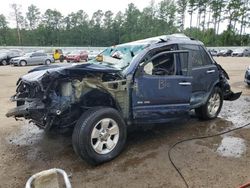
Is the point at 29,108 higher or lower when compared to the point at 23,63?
higher

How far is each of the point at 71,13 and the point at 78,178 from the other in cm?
8990

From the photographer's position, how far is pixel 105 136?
4121 millimetres

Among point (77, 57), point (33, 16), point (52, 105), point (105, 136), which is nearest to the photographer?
point (52, 105)

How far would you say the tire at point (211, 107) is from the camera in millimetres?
6191

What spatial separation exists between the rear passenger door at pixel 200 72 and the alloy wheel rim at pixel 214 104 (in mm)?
314

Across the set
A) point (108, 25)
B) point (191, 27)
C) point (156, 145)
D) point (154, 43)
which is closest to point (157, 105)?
point (156, 145)

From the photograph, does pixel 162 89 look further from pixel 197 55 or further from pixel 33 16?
pixel 33 16

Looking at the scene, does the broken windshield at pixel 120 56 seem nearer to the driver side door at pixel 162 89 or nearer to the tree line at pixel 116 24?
the driver side door at pixel 162 89

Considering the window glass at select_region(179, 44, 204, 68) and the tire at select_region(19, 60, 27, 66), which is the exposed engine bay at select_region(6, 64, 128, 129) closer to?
the window glass at select_region(179, 44, 204, 68)

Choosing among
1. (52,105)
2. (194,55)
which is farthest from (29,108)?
(194,55)

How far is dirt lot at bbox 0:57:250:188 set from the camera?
363cm

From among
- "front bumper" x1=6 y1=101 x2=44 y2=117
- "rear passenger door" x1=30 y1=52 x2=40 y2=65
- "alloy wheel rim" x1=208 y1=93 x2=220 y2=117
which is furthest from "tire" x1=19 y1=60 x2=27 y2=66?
"front bumper" x1=6 y1=101 x2=44 y2=117

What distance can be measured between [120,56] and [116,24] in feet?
270

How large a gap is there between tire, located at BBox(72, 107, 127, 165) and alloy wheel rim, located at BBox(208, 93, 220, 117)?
2774mm
